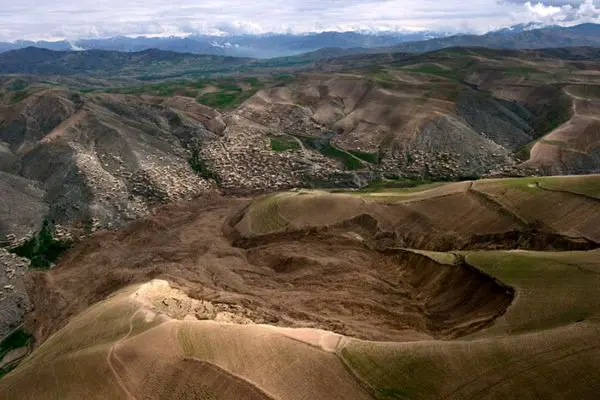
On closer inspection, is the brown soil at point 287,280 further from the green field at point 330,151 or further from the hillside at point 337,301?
the green field at point 330,151

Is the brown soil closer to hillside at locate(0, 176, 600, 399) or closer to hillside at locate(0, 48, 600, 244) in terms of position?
hillside at locate(0, 176, 600, 399)

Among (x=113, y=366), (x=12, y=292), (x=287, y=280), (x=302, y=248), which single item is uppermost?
(x=113, y=366)

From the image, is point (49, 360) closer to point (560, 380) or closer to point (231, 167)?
point (560, 380)

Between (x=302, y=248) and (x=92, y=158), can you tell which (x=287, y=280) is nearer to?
(x=302, y=248)

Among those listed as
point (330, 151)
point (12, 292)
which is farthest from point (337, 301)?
point (330, 151)

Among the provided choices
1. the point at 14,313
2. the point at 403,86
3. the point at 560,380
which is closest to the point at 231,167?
the point at 14,313

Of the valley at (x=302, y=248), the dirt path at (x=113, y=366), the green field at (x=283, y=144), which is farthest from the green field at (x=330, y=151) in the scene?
the dirt path at (x=113, y=366)
